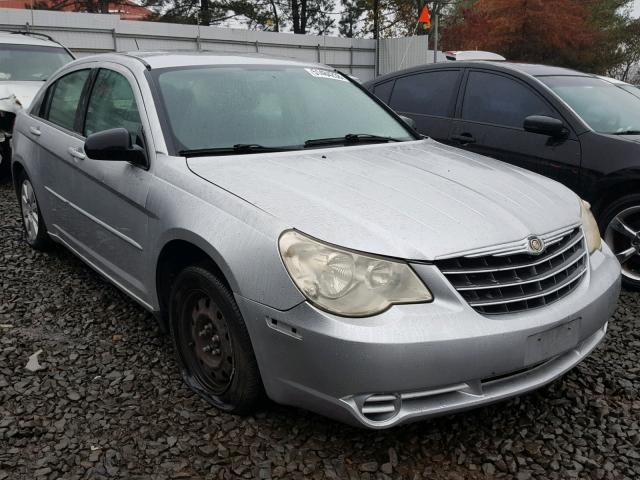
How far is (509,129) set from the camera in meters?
5.12

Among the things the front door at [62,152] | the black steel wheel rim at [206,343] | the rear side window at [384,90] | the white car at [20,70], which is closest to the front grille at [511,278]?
the black steel wheel rim at [206,343]

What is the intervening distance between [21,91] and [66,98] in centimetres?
404

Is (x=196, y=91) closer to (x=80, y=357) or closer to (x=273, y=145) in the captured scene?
(x=273, y=145)

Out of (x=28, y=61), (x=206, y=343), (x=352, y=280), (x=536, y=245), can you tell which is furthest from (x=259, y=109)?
(x=28, y=61)

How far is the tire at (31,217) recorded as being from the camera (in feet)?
15.5

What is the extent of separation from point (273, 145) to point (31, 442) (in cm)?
178

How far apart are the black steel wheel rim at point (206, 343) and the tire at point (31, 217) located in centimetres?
226

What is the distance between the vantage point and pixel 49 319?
12.5 feet

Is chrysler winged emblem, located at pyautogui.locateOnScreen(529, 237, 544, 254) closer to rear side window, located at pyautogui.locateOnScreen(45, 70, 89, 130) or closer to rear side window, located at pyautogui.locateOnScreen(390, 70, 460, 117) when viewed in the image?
rear side window, located at pyautogui.locateOnScreen(45, 70, 89, 130)

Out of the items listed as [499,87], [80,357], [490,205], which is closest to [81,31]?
[499,87]

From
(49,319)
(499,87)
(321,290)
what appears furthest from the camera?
(499,87)

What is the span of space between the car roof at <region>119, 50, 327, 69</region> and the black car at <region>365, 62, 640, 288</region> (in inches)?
77.9

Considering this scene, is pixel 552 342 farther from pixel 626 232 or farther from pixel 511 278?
pixel 626 232

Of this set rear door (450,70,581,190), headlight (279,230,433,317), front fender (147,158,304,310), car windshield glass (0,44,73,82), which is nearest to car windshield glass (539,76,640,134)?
rear door (450,70,581,190)
